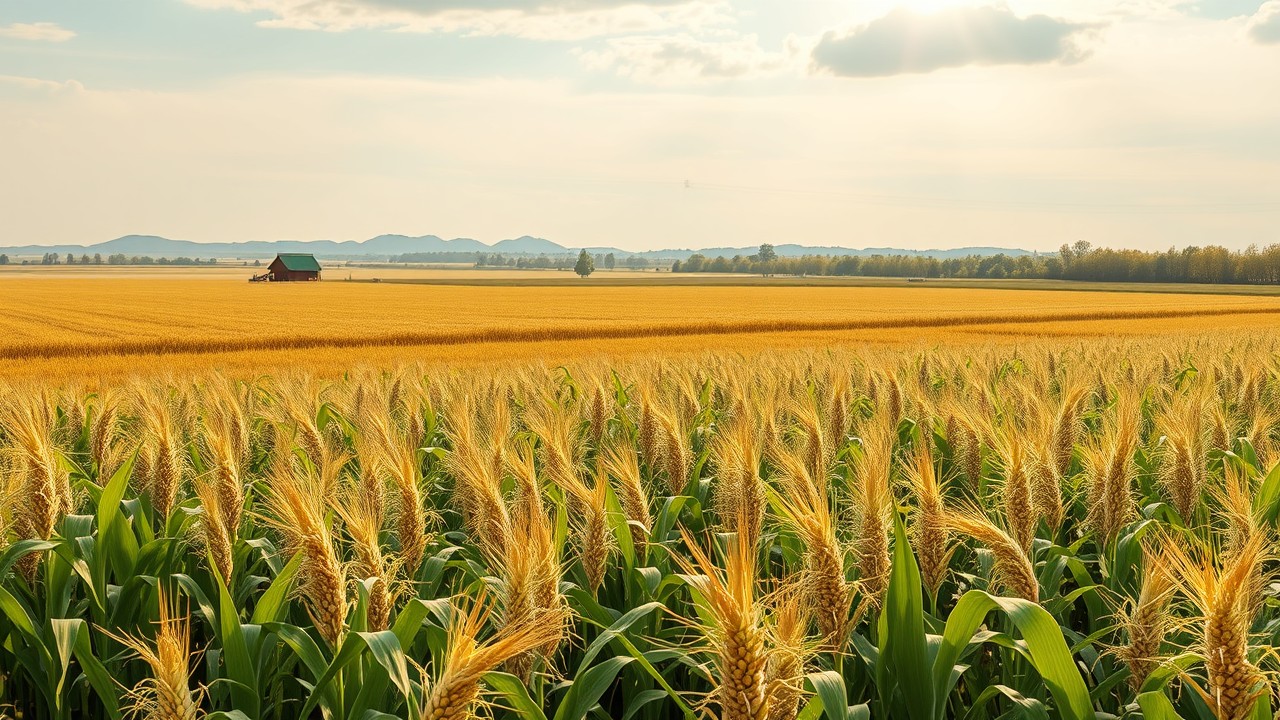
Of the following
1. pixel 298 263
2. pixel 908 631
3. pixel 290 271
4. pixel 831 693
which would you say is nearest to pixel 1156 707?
pixel 908 631

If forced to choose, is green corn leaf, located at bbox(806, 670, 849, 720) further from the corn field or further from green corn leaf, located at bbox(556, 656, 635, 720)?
green corn leaf, located at bbox(556, 656, 635, 720)

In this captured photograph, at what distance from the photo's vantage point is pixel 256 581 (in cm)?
405

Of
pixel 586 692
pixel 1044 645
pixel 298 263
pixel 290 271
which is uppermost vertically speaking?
pixel 298 263

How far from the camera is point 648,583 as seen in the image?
3691 millimetres

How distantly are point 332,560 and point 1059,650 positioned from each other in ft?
7.04

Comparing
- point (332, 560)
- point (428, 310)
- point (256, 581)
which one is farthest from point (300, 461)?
point (428, 310)

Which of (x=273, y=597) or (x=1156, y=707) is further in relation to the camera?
(x=273, y=597)

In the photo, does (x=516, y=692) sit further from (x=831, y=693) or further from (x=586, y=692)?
(x=831, y=693)

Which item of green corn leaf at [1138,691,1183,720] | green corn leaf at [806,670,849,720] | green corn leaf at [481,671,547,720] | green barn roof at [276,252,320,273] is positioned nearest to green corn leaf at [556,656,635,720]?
green corn leaf at [481,671,547,720]

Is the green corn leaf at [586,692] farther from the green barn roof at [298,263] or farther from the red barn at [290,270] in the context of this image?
the red barn at [290,270]

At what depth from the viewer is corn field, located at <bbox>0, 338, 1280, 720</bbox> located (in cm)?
247

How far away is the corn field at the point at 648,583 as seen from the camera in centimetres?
247

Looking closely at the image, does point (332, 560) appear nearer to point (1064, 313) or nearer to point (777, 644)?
point (777, 644)

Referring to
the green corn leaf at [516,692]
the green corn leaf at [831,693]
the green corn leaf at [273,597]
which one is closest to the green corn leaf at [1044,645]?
the green corn leaf at [831,693]
